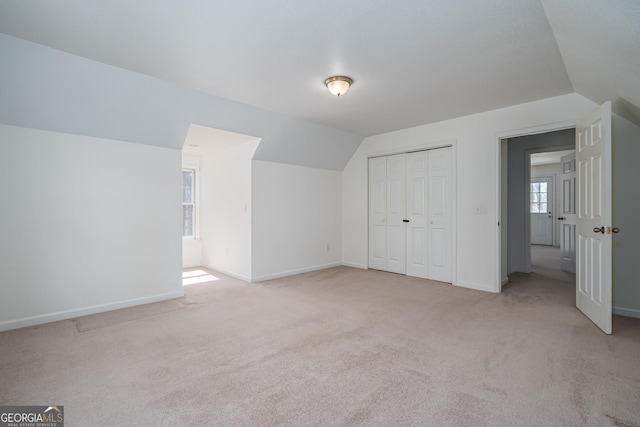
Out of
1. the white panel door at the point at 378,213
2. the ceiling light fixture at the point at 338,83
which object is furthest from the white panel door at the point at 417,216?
the ceiling light fixture at the point at 338,83

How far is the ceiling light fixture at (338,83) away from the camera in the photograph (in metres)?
3.18

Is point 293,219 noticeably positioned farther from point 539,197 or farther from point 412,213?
point 539,197

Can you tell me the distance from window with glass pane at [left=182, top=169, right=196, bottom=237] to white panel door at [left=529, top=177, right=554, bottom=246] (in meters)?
9.64

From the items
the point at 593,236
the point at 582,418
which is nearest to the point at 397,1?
the point at 582,418

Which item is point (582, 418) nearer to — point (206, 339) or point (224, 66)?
point (206, 339)

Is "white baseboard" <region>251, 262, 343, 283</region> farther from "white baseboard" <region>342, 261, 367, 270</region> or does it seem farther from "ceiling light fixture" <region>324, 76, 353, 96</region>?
"ceiling light fixture" <region>324, 76, 353, 96</region>

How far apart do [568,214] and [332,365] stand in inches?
239

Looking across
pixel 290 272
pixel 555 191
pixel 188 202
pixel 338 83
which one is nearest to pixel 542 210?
pixel 555 191

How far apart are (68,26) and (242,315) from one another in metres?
2.99

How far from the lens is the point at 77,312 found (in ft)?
11.1

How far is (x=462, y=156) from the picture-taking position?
4598mm

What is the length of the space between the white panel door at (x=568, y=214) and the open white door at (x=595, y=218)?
2743 millimetres

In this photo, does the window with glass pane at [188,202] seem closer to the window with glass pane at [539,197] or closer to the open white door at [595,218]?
the open white door at [595,218]

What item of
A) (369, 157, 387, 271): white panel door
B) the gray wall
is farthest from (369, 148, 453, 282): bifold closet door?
the gray wall
